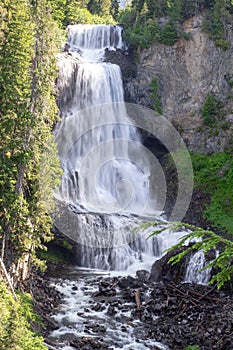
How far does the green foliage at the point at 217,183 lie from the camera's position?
25.2 meters

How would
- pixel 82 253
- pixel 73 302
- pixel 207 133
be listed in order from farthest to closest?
pixel 207 133
pixel 82 253
pixel 73 302

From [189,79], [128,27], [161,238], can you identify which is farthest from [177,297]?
[128,27]

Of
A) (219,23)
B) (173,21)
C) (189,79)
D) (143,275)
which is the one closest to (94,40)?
(173,21)

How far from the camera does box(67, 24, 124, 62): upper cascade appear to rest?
38.0 metres

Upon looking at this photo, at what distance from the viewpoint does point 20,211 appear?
14852mm

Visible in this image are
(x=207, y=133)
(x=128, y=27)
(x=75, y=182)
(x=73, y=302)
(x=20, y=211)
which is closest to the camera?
(x=20, y=211)

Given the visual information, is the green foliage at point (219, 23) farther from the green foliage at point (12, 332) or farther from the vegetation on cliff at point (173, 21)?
the green foliage at point (12, 332)

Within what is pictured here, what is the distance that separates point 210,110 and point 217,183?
7.59 m

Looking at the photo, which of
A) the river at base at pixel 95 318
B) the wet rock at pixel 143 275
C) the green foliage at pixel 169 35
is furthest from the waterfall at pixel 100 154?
the river at base at pixel 95 318

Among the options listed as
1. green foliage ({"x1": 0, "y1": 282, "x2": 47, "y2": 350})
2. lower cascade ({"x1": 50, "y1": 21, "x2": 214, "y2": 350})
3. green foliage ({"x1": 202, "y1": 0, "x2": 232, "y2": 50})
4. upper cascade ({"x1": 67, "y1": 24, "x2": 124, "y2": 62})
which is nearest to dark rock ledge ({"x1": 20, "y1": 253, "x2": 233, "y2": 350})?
lower cascade ({"x1": 50, "y1": 21, "x2": 214, "y2": 350})

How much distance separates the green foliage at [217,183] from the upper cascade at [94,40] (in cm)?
1429

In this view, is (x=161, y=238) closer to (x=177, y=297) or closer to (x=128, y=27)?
(x=177, y=297)

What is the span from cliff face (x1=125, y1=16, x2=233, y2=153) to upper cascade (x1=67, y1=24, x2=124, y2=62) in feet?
13.5

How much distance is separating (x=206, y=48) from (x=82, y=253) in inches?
863
